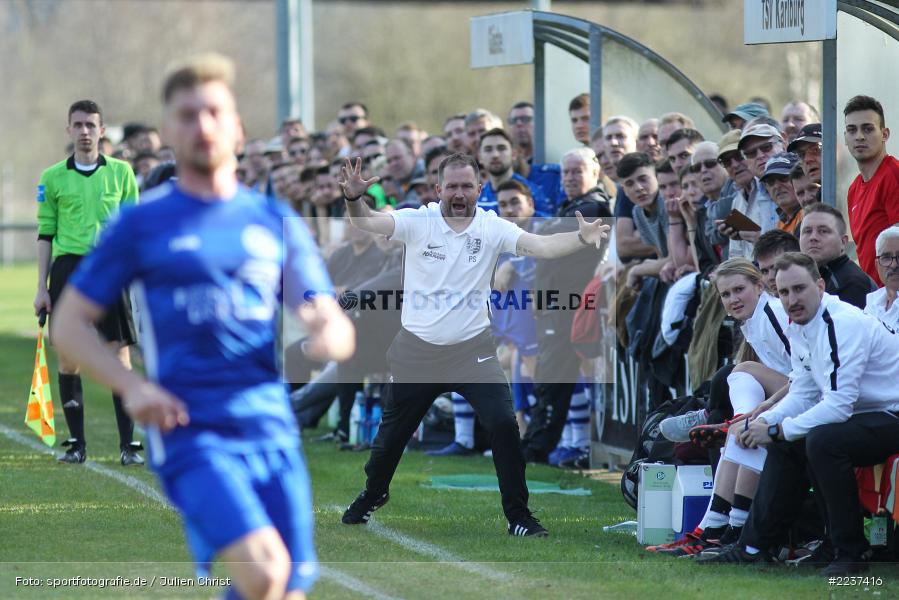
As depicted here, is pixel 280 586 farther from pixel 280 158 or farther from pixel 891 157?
pixel 280 158

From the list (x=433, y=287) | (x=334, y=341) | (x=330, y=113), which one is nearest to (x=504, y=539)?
(x=433, y=287)

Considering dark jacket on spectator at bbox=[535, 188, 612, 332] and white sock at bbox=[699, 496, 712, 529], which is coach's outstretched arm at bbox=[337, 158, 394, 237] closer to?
white sock at bbox=[699, 496, 712, 529]

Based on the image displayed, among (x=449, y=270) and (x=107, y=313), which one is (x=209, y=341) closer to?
(x=449, y=270)

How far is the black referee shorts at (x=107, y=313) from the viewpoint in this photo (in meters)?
11.5

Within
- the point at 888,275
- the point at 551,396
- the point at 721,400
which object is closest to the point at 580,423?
the point at 551,396

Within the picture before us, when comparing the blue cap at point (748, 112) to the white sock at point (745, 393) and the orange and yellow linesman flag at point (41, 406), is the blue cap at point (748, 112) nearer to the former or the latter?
the white sock at point (745, 393)

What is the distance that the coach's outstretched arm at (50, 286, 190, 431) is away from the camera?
15.0 ft

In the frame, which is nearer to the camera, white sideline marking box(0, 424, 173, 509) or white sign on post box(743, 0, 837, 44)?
white sign on post box(743, 0, 837, 44)

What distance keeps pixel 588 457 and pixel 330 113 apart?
50920 millimetres

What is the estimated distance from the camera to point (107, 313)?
38.2ft

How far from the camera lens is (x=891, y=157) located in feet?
29.6

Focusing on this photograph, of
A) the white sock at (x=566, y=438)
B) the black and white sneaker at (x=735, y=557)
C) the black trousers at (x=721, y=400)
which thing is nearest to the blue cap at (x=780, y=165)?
the black trousers at (x=721, y=400)

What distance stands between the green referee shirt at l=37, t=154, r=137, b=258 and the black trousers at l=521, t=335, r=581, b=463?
3.68 metres

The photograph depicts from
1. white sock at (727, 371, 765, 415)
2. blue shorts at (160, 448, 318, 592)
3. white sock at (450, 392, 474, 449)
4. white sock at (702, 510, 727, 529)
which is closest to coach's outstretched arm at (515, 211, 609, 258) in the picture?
white sock at (727, 371, 765, 415)
